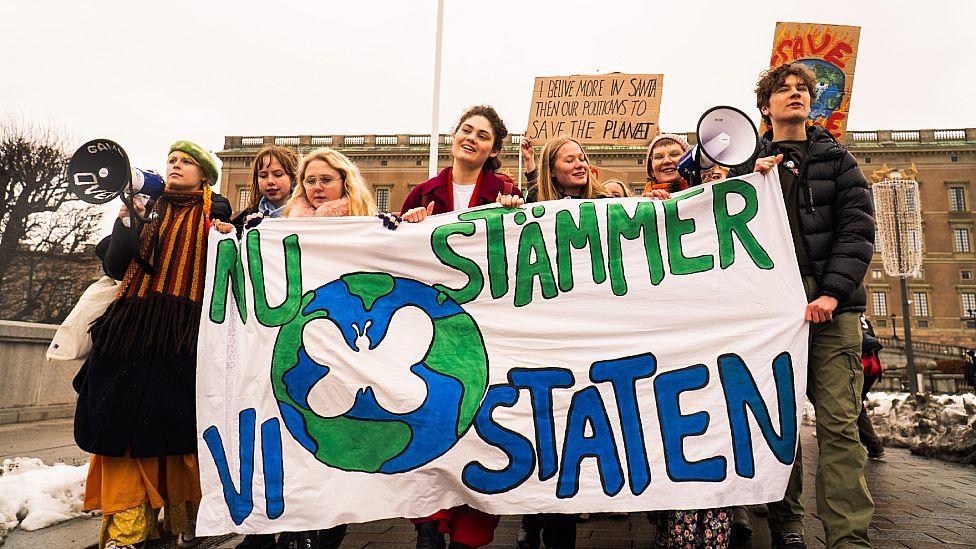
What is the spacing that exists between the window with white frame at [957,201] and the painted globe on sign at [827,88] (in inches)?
2175

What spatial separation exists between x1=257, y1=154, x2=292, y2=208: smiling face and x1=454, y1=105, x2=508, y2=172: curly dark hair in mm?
1189

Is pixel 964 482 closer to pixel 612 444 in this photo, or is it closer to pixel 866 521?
pixel 866 521

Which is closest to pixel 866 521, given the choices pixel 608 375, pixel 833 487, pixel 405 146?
pixel 833 487

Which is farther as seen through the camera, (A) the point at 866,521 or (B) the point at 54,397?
(B) the point at 54,397

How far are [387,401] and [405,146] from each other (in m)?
51.2

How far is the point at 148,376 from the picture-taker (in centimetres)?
291

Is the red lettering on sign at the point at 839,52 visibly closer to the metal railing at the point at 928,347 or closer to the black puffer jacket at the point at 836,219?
the black puffer jacket at the point at 836,219

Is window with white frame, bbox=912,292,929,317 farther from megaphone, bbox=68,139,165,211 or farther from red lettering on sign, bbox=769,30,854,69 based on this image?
megaphone, bbox=68,139,165,211

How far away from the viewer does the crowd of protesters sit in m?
2.76

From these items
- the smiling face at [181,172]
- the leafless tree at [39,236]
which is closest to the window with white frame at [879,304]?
the leafless tree at [39,236]

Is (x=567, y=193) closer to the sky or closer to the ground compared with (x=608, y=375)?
closer to the sky

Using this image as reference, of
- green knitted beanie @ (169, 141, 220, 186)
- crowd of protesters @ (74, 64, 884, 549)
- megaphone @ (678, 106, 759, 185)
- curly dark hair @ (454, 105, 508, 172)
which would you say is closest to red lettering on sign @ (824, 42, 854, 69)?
crowd of protesters @ (74, 64, 884, 549)

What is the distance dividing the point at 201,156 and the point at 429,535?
2245 mm

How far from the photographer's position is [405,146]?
52344 mm
